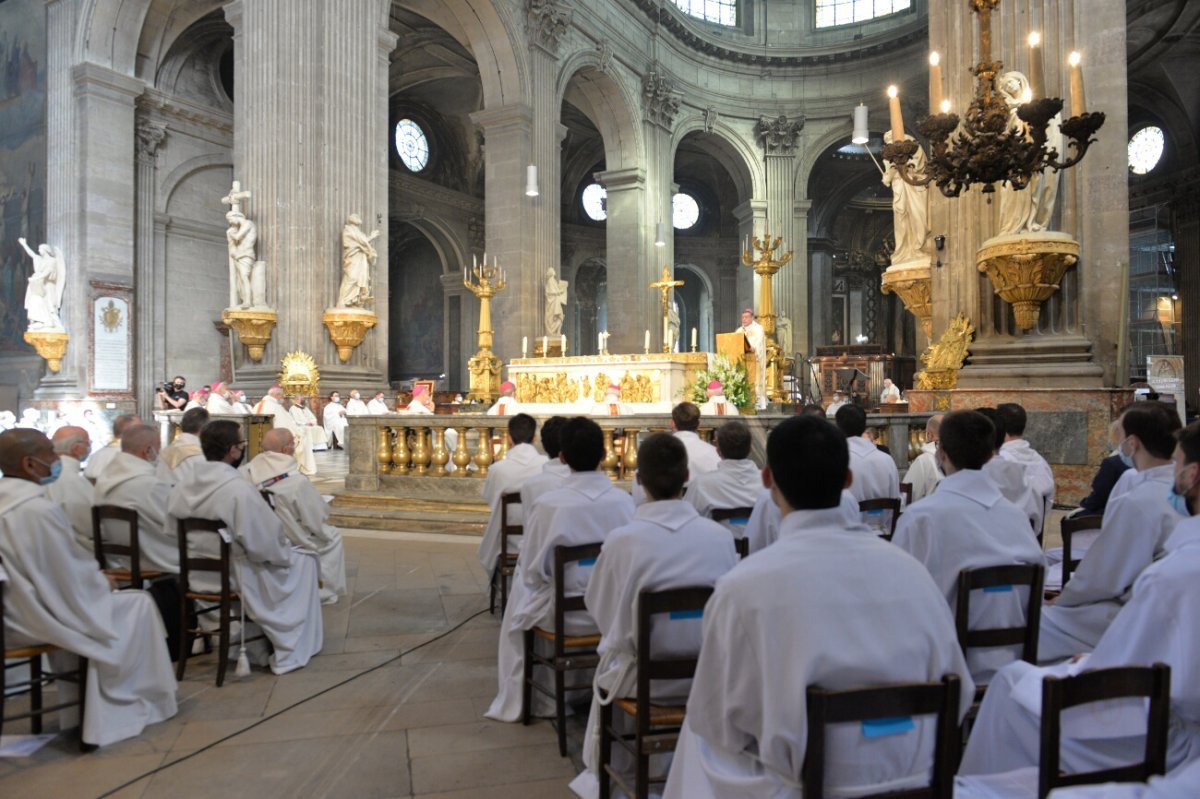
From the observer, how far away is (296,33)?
14289 mm

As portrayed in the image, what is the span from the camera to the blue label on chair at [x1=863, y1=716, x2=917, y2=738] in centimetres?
174

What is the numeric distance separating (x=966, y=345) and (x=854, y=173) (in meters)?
26.6

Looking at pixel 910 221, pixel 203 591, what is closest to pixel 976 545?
pixel 203 591

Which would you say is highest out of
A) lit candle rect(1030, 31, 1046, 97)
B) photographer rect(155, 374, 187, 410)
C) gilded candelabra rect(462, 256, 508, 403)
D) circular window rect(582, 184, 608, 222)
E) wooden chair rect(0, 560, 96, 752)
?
circular window rect(582, 184, 608, 222)

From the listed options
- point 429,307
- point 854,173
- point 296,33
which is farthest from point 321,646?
point 854,173

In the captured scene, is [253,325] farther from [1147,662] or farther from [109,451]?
[1147,662]

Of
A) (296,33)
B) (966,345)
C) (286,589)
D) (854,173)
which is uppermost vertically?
(854,173)

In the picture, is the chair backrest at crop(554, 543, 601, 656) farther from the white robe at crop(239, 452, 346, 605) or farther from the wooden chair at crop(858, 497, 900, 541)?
the white robe at crop(239, 452, 346, 605)

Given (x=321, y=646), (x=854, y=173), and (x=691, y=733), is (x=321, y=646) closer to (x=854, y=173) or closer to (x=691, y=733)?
(x=691, y=733)

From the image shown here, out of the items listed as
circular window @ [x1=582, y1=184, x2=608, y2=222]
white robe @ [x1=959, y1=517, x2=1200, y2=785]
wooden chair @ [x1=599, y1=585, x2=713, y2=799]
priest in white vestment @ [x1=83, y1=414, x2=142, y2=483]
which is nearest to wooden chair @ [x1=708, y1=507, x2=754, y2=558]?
wooden chair @ [x1=599, y1=585, x2=713, y2=799]

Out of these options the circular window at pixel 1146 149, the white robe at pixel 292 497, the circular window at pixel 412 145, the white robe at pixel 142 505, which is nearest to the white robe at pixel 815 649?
the white robe at pixel 292 497

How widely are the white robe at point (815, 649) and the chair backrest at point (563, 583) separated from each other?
Answer: 4.90 ft

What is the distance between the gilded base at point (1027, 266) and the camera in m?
9.27

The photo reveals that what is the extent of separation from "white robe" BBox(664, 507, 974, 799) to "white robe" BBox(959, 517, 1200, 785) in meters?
0.56
